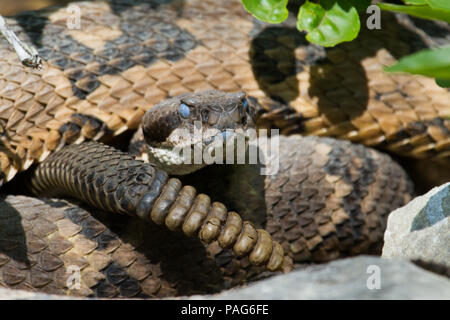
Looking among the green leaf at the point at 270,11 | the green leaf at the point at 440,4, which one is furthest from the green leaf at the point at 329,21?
the green leaf at the point at 440,4

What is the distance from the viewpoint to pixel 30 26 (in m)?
3.88

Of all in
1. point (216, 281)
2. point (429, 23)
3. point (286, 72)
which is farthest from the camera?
point (429, 23)

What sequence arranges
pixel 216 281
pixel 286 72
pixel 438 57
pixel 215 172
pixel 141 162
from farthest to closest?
pixel 286 72 < pixel 215 172 < pixel 216 281 < pixel 141 162 < pixel 438 57

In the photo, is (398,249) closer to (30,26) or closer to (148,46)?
(148,46)

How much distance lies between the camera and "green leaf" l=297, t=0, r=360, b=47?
3451 mm

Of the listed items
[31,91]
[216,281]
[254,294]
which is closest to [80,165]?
[31,91]

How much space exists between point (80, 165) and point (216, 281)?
1060 millimetres

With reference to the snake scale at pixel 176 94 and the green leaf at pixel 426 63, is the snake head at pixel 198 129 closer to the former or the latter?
the snake scale at pixel 176 94

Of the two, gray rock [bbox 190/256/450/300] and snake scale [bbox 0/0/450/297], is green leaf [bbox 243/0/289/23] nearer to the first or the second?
snake scale [bbox 0/0/450/297]

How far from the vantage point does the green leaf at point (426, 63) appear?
1.94m

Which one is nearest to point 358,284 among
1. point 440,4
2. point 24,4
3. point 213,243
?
point 440,4

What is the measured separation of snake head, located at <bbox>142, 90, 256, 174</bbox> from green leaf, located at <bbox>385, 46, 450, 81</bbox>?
135cm

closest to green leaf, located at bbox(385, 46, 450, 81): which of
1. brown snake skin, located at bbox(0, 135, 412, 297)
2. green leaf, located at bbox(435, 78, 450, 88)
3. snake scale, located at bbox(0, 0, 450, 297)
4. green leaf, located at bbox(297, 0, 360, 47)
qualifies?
green leaf, located at bbox(435, 78, 450, 88)

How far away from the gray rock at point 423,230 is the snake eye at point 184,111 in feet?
4.14
